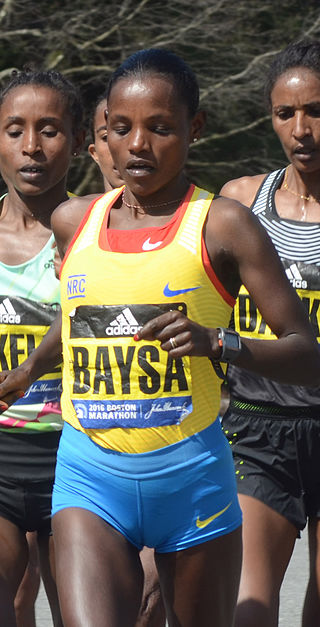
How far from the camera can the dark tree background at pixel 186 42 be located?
13102 mm

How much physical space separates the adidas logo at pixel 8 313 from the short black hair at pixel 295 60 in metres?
1.37

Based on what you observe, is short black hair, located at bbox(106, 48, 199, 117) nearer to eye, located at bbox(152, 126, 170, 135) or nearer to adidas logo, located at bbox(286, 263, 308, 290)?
eye, located at bbox(152, 126, 170, 135)

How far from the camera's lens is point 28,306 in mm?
4527

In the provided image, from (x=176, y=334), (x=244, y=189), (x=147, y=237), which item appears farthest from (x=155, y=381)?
(x=244, y=189)

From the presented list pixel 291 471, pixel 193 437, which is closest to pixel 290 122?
pixel 291 471

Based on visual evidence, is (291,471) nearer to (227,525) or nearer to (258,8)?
(227,525)

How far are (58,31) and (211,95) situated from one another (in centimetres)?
181

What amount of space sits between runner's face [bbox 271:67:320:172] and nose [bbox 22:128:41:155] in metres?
0.92

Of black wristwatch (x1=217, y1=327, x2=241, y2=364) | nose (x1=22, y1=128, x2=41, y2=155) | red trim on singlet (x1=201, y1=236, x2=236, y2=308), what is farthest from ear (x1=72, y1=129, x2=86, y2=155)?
black wristwatch (x1=217, y1=327, x2=241, y2=364)

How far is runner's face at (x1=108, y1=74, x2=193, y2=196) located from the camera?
3.55 meters

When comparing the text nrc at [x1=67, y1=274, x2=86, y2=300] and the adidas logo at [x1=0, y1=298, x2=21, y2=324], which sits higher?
the adidas logo at [x1=0, y1=298, x2=21, y2=324]

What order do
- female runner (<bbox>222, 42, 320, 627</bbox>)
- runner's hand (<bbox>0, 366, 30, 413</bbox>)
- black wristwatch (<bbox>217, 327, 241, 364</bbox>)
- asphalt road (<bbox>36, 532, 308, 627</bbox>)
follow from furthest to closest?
asphalt road (<bbox>36, 532, 308, 627</bbox>)
female runner (<bbox>222, 42, 320, 627</bbox>)
runner's hand (<bbox>0, 366, 30, 413</bbox>)
black wristwatch (<bbox>217, 327, 241, 364</bbox>)

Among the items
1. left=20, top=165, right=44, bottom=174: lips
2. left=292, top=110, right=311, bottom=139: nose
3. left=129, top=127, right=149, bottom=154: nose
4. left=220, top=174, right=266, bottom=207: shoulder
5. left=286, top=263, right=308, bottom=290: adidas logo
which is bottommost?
left=286, top=263, right=308, bottom=290: adidas logo

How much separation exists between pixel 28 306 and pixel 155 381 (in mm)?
1209
